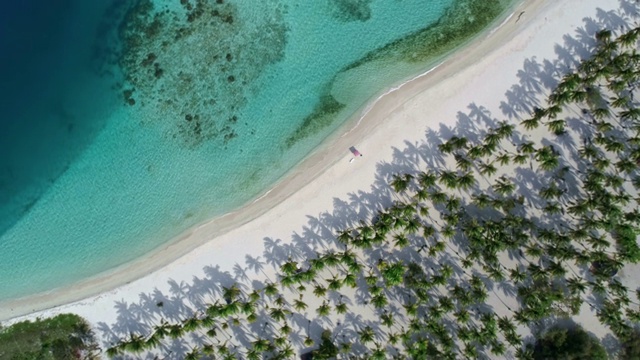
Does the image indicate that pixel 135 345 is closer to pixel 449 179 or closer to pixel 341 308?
pixel 341 308

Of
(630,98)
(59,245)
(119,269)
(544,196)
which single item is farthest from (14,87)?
(630,98)

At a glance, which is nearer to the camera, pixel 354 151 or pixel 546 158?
pixel 546 158

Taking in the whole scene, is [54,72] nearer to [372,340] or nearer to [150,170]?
[150,170]

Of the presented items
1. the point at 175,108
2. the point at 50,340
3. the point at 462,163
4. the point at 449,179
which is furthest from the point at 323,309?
the point at 50,340

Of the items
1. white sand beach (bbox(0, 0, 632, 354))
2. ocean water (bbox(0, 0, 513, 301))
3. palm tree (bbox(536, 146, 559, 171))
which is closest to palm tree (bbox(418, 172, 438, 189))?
white sand beach (bbox(0, 0, 632, 354))

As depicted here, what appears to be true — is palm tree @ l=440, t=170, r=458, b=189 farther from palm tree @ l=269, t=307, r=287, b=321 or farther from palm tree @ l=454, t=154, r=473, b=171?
palm tree @ l=269, t=307, r=287, b=321

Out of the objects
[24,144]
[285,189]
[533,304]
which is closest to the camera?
[533,304]
